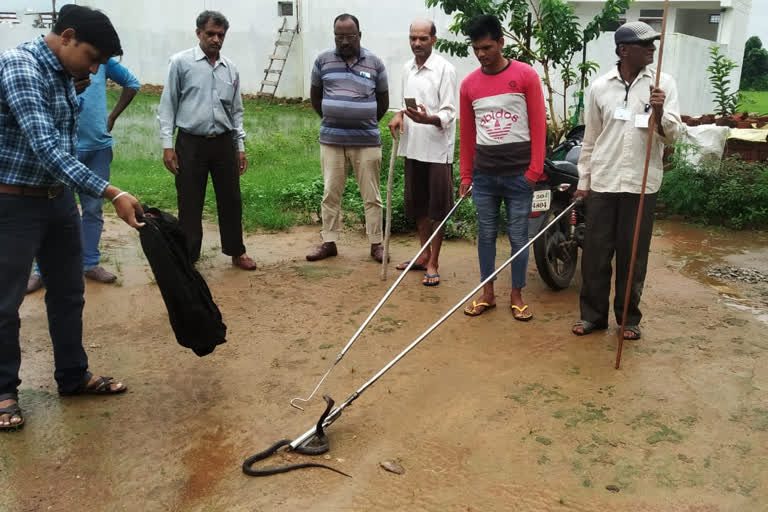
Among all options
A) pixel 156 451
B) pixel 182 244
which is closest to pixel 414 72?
pixel 182 244

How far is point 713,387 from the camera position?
155 inches

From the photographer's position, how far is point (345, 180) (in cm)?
619

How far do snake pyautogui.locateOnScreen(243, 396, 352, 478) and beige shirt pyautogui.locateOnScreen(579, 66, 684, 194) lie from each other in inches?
91.7

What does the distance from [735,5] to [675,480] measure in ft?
56.5

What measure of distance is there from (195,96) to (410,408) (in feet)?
10.5

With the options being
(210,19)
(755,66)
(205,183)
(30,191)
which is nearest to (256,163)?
(205,183)

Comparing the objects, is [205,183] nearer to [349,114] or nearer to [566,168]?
[349,114]

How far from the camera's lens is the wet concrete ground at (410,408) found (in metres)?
2.98

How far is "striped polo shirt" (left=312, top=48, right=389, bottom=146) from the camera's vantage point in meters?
5.93

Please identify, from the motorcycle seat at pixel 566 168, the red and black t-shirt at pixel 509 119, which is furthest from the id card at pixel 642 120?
the motorcycle seat at pixel 566 168

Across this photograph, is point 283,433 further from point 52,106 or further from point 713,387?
point 713,387

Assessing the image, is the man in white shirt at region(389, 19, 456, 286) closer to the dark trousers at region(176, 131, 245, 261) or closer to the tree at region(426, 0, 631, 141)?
the dark trousers at region(176, 131, 245, 261)

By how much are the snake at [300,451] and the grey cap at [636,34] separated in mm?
2708

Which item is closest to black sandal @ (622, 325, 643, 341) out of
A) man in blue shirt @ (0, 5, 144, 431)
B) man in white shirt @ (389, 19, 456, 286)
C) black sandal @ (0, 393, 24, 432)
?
man in white shirt @ (389, 19, 456, 286)
